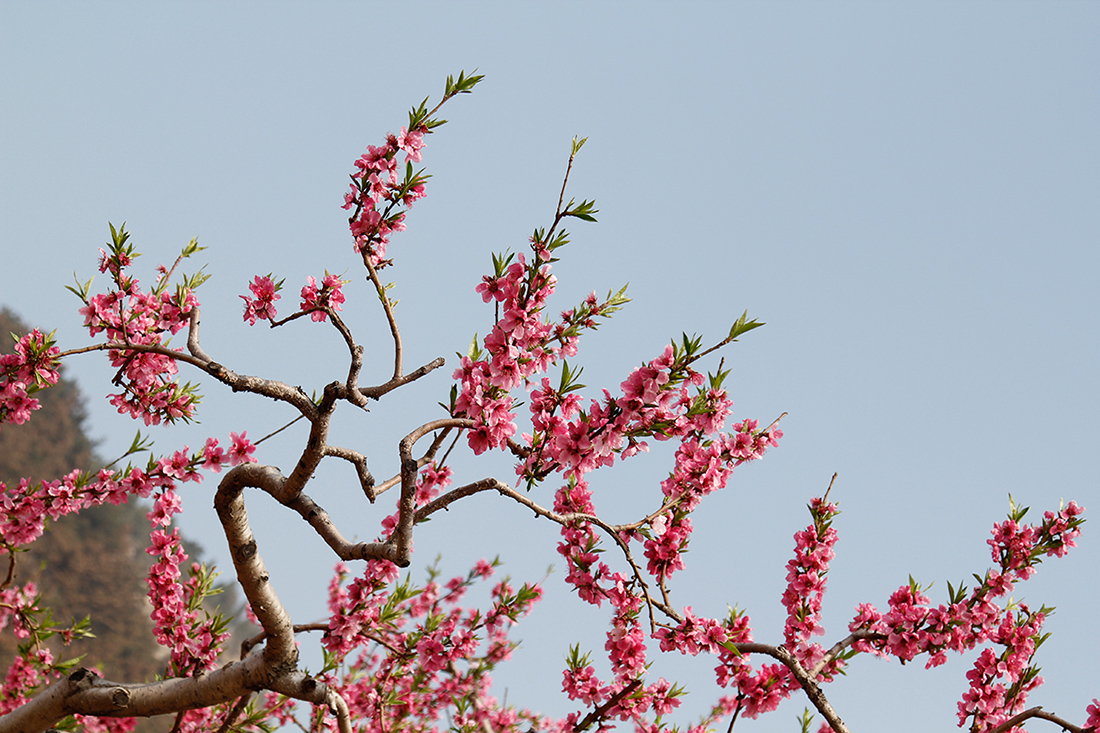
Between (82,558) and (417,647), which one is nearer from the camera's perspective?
(417,647)

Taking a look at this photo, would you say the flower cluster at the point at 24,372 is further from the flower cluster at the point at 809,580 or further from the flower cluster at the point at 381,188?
the flower cluster at the point at 809,580

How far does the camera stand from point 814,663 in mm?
4441

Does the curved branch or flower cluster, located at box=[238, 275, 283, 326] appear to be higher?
flower cluster, located at box=[238, 275, 283, 326]

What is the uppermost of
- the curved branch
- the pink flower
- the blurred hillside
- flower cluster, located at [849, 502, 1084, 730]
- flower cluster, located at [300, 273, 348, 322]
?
the blurred hillside

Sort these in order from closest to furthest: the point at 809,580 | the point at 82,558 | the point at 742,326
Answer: the point at 742,326 → the point at 809,580 → the point at 82,558

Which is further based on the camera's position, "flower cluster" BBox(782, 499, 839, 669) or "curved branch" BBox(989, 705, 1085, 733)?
"flower cluster" BBox(782, 499, 839, 669)

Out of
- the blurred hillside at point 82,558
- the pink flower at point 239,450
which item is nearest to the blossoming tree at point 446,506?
the pink flower at point 239,450

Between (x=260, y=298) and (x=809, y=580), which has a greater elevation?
(x=260, y=298)

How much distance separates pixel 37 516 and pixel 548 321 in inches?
147

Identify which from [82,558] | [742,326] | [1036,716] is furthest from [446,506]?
[82,558]

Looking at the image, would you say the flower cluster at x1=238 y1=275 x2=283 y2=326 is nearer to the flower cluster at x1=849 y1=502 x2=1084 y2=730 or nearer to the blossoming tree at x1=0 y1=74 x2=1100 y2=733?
the blossoming tree at x1=0 y1=74 x2=1100 y2=733

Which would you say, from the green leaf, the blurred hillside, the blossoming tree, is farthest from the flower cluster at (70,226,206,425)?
the blurred hillside

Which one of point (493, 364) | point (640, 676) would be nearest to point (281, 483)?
point (493, 364)

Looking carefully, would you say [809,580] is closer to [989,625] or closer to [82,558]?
[989,625]
